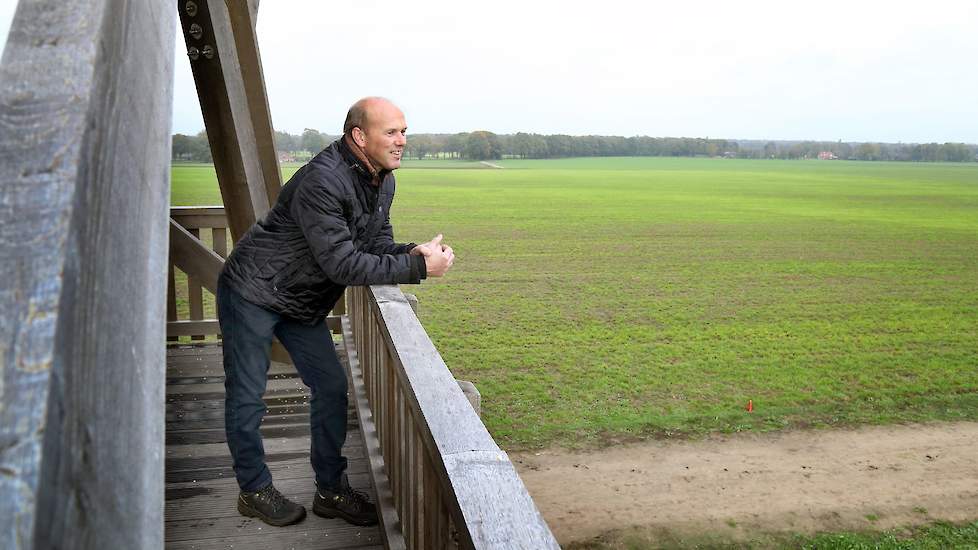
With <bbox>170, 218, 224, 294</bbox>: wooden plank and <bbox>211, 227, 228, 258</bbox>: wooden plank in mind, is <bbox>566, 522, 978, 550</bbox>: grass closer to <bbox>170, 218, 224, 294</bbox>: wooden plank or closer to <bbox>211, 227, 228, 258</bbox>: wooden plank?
<bbox>211, 227, 228, 258</bbox>: wooden plank

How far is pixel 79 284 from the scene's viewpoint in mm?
682

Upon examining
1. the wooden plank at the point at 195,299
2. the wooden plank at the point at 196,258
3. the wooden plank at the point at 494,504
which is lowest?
the wooden plank at the point at 195,299

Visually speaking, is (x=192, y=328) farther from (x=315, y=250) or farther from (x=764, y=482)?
(x=764, y=482)

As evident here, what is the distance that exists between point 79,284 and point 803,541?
775 centimetres

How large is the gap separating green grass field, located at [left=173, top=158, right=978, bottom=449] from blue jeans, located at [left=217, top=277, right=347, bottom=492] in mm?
538

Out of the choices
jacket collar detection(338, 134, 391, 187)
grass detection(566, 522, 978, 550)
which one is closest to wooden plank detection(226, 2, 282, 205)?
jacket collar detection(338, 134, 391, 187)

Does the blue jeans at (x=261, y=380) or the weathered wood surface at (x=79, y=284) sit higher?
the weathered wood surface at (x=79, y=284)

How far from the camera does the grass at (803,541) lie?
7160 millimetres

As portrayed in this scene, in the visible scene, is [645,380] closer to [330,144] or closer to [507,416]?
[507,416]

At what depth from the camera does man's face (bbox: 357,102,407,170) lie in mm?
2586

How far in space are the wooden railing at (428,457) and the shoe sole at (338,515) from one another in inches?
5.2

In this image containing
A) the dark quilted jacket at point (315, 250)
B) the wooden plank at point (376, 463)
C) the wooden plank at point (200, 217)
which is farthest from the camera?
the wooden plank at point (200, 217)

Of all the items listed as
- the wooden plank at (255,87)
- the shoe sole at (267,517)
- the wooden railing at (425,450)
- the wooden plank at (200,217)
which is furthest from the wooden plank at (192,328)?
the shoe sole at (267,517)

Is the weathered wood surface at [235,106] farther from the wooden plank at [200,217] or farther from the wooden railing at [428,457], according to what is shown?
the wooden railing at [428,457]
